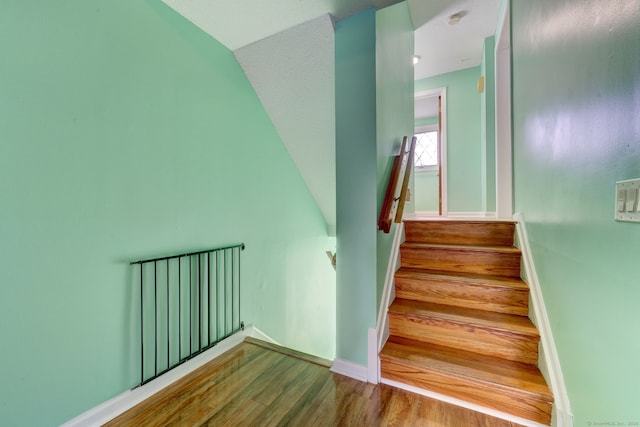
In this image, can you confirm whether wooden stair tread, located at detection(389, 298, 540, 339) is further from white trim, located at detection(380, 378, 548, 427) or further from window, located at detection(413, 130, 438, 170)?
window, located at detection(413, 130, 438, 170)

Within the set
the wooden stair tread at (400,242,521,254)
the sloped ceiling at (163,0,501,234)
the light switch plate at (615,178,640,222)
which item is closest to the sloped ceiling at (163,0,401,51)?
the sloped ceiling at (163,0,501,234)

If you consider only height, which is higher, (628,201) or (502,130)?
(502,130)

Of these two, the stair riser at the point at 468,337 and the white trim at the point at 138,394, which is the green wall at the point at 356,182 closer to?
the stair riser at the point at 468,337

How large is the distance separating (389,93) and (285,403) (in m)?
2.21

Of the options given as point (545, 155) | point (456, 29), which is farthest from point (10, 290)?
point (456, 29)

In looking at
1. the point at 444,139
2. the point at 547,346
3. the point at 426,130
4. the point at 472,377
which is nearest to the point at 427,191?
the point at 444,139

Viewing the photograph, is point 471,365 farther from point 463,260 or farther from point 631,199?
point 631,199

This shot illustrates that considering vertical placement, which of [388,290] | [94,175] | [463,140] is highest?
[463,140]

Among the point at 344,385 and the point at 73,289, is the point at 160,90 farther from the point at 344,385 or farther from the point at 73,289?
the point at 344,385

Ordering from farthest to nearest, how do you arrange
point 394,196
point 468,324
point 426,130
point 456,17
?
point 426,130
point 456,17
point 394,196
point 468,324

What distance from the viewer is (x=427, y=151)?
549 centimetres

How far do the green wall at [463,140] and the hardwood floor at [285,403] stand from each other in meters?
3.41

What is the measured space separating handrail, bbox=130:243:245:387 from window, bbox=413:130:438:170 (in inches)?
173

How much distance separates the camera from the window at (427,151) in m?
5.34
